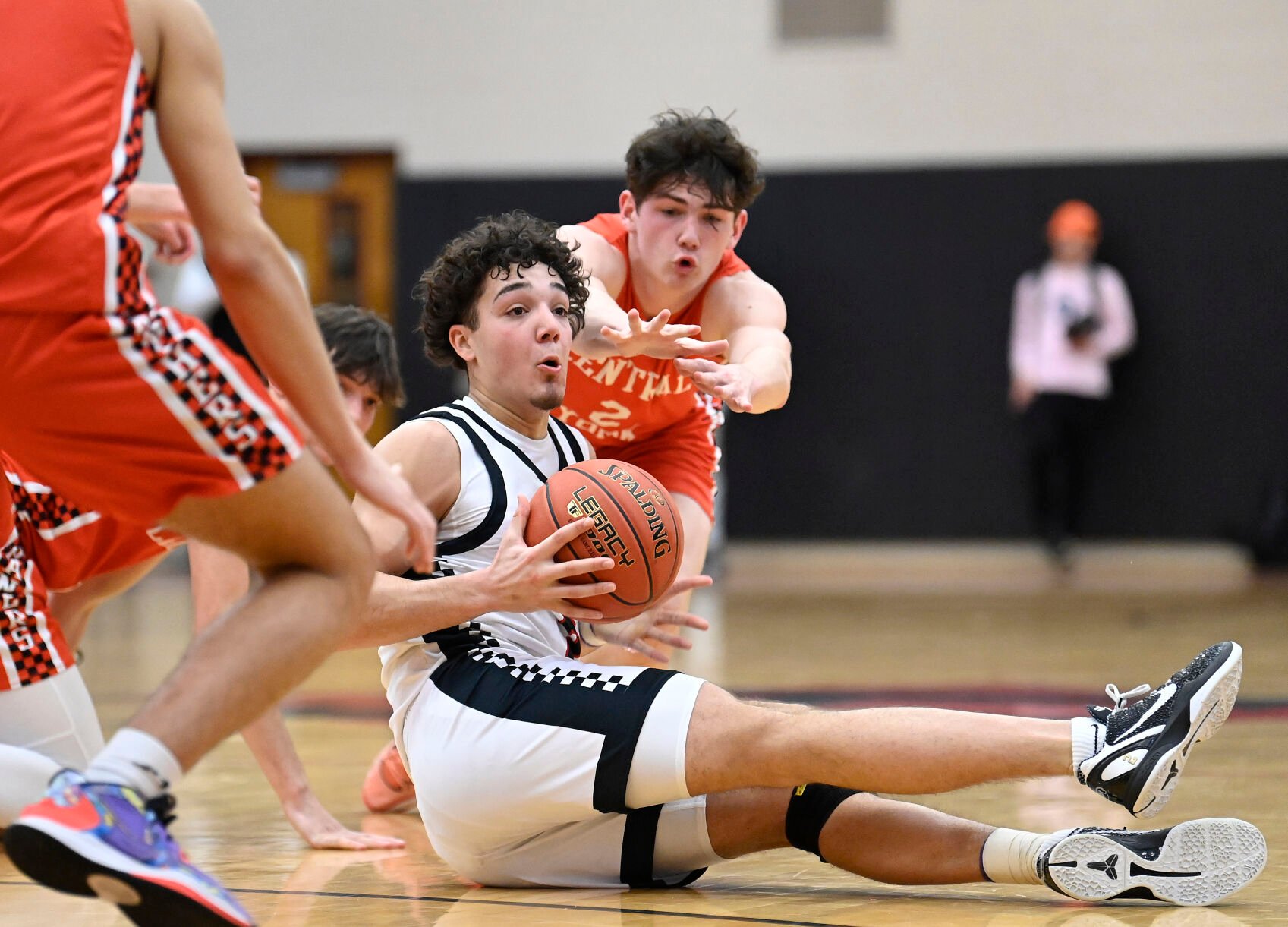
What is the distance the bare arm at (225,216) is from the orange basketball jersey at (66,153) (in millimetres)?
60

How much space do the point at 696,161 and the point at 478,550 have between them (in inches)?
57.4

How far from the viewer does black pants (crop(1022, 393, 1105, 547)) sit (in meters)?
10.9

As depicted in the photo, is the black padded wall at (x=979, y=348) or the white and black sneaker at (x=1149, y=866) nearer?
the white and black sneaker at (x=1149, y=866)

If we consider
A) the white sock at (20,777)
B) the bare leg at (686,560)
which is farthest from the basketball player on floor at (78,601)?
the bare leg at (686,560)

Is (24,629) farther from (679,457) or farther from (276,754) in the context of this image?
(679,457)

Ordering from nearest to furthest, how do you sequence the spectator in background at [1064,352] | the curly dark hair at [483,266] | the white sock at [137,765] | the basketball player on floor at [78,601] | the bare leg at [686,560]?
1. the white sock at [137,765]
2. the basketball player on floor at [78,601]
3. the curly dark hair at [483,266]
4. the bare leg at [686,560]
5. the spectator in background at [1064,352]

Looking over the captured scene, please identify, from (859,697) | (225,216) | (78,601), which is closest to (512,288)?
(225,216)

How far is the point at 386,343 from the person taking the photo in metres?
3.92

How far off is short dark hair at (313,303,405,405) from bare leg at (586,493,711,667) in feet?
2.70

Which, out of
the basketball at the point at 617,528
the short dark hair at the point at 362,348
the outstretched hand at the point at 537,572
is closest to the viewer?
the outstretched hand at the point at 537,572

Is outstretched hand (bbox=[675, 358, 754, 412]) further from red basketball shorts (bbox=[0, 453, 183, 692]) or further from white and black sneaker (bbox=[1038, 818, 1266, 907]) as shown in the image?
red basketball shorts (bbox=[0, 453, 183, 692])

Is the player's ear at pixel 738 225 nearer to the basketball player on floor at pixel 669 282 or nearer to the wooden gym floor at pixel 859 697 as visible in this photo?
the basketball player on floor at pixel 669 282

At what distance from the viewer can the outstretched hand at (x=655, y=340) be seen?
10.8 ft

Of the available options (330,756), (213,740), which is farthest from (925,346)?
(213,740)
